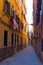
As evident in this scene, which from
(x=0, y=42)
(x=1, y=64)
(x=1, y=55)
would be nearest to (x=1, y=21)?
(x=0, y=42)

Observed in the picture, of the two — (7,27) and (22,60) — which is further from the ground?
(7,27)

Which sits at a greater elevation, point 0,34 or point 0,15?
point 0,15

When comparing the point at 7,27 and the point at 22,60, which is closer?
the point at 22,60

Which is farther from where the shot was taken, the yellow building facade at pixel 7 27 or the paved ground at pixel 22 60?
the yellow building facade at pixel 7 27

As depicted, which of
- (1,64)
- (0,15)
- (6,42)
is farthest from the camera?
(6,42)

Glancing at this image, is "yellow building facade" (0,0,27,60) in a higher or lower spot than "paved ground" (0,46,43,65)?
higher

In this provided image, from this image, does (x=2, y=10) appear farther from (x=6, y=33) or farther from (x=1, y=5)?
(x=6, y=33)

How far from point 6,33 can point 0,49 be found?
3.83 m

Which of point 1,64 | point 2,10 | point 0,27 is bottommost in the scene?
point 1,64

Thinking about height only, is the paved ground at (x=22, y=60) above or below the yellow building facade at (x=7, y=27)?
below

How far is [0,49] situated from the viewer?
→ 18703mm

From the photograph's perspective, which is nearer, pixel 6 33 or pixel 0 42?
pixel 0 42

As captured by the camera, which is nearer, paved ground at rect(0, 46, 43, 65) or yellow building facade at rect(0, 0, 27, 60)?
paved ground at rect(0, 46, 43, 65)

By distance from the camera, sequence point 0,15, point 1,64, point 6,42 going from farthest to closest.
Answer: point 6,42
point 0,15
point 1,64
